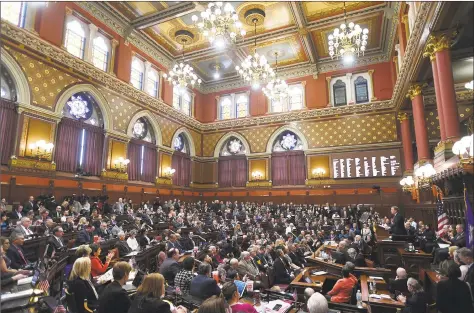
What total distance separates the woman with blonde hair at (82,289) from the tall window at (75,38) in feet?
39.2

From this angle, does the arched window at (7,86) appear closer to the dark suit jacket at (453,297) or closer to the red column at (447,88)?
the dark suit jacket at (453,297)

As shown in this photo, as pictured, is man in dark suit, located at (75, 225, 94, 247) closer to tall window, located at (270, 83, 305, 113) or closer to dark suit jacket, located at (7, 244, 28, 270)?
dark suit jacket, located at (7, 244, 28, 270)

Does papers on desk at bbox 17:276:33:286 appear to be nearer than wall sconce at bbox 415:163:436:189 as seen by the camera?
Yes

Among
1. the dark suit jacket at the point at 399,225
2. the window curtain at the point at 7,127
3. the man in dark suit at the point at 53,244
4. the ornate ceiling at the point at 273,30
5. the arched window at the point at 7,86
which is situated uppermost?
the ornate ceiling at the point at 273,30

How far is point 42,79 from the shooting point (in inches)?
450

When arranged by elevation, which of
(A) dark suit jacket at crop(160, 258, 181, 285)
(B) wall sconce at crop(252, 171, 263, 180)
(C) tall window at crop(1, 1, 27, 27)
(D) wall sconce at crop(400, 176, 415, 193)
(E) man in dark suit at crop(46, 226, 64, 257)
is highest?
(C) tall window at crop(1, 1, 27, 27)

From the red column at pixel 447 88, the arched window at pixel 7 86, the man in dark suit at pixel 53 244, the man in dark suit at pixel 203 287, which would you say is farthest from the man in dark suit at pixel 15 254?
the red column at pixel 447 88

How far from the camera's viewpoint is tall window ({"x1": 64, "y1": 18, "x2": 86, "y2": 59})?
1270 centimetres

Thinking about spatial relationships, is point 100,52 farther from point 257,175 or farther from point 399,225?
point 399,225

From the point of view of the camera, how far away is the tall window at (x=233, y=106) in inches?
851

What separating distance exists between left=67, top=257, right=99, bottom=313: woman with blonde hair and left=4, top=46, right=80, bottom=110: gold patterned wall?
9949 millimetres

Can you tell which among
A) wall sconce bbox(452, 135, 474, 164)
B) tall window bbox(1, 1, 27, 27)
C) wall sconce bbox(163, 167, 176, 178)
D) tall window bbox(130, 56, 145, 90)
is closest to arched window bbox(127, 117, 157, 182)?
wall sconce bbox(163, 167, 176, 178)

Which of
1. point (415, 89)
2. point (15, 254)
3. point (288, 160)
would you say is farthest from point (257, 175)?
point (15, 254)

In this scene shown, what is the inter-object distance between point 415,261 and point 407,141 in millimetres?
10112
